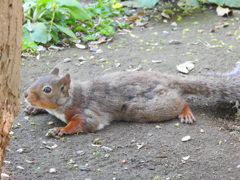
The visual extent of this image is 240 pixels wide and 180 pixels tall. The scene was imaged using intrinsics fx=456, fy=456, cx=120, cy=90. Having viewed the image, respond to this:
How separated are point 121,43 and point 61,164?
4.46 m

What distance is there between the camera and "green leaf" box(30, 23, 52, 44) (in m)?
8.98

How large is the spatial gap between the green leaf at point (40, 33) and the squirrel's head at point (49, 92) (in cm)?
277

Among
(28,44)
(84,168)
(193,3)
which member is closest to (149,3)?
(193,3)

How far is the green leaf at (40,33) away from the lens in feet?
29.5

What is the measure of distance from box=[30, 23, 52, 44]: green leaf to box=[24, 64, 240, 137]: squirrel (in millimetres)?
2560

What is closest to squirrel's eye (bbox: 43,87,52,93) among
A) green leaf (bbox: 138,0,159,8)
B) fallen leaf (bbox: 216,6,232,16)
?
green leaf (bbox: 138,0,159,8)

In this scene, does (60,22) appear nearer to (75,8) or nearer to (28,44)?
(75,8)

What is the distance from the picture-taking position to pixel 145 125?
6352mm

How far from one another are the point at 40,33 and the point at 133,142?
403 cm

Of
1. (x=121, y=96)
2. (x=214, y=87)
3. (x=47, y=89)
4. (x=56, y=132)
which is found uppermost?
(x=47, y=89)

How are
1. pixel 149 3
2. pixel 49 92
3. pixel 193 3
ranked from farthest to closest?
pixel 193 3
pixel 149 3
pixel 49 92

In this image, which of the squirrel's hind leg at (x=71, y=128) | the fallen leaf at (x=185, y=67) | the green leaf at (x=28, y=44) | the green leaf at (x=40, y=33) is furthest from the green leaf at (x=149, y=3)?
the squirrel's hind leg at (x=71, y=128)

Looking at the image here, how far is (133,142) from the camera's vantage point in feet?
19.3

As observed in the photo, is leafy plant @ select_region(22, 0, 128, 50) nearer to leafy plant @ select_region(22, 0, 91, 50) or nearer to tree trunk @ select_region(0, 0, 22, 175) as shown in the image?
leafy plant @ select_region(22, 0, 91, 50)
